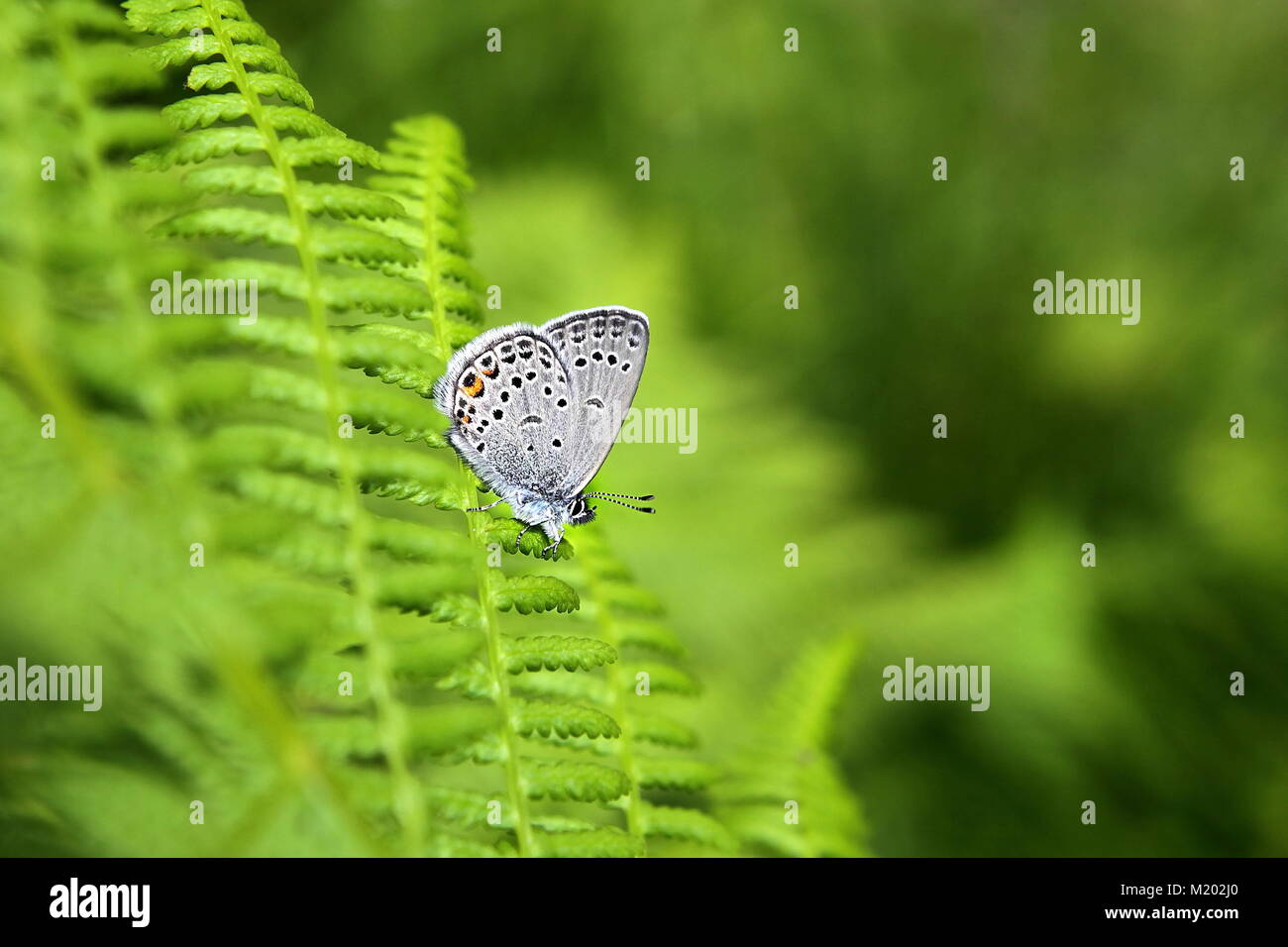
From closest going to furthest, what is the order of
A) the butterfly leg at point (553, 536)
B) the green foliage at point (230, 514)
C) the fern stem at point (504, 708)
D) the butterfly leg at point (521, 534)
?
the green foliage at point (230, 514)
the fern stem at point (504, 708)
the butterfly leg at point (521, 534)
the butterfly leg at point (553, 536)

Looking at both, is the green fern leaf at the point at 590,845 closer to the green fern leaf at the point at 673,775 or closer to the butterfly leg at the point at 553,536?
the green fern leaf at the point at 673,775

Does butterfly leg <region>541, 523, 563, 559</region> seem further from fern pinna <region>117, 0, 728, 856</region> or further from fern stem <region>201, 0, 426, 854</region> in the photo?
fern stem <region>201, 0, 426, 854</region>

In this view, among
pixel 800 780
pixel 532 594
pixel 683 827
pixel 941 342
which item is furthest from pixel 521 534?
pixel 941 342

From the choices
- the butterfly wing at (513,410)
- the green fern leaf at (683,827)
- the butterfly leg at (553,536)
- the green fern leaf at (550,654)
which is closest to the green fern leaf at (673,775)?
the green fern leaf at (683,827)

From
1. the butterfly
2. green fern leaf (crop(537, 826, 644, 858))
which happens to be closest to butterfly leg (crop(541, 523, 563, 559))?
the butterfly

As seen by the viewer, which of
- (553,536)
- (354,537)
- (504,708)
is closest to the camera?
(354,537)

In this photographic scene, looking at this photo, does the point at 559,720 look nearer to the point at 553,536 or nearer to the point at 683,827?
the point at 683,827
